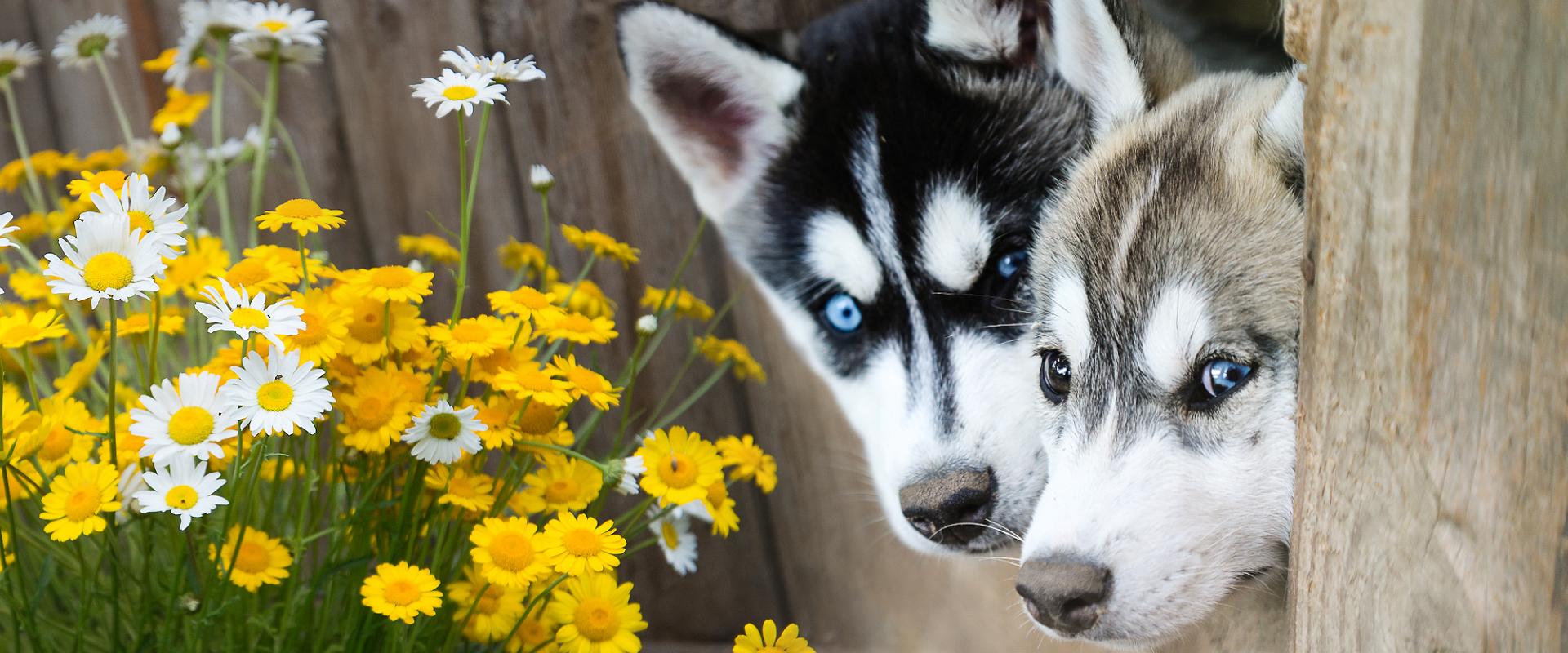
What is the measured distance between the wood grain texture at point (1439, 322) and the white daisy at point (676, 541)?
69 cm

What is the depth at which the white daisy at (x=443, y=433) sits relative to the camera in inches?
41.3

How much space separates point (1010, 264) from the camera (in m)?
1.40

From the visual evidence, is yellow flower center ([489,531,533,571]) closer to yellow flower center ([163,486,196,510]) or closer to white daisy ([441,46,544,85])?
yellow flower center ([163,486,196,510])

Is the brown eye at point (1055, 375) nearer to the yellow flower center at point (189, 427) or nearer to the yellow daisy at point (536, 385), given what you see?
the yellow daisy at point (536, 385)

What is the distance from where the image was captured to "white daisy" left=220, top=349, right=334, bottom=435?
91 cm

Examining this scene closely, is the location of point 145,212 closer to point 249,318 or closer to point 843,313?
point 249,318

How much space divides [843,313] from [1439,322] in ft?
3.38

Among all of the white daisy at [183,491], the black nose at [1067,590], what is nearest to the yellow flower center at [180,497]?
the white daisy at [183,491]

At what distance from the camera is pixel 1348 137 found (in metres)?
0.76

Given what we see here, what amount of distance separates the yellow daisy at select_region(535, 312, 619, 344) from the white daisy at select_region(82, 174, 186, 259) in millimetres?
331

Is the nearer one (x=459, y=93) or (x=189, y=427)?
(x=189, y=427)

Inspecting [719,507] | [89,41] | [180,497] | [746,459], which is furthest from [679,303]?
[89,41]

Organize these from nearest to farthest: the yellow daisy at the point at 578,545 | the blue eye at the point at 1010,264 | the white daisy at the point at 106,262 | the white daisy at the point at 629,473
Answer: the white daisy at the point at 106,262
the yellow daisy at the point at 578,545
the white daisy at the point at 629,473
the blue eye at the point at 1010,264

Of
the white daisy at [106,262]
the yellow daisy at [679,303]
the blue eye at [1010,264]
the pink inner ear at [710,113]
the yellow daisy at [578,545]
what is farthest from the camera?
the pink inner ear at [710,113]
